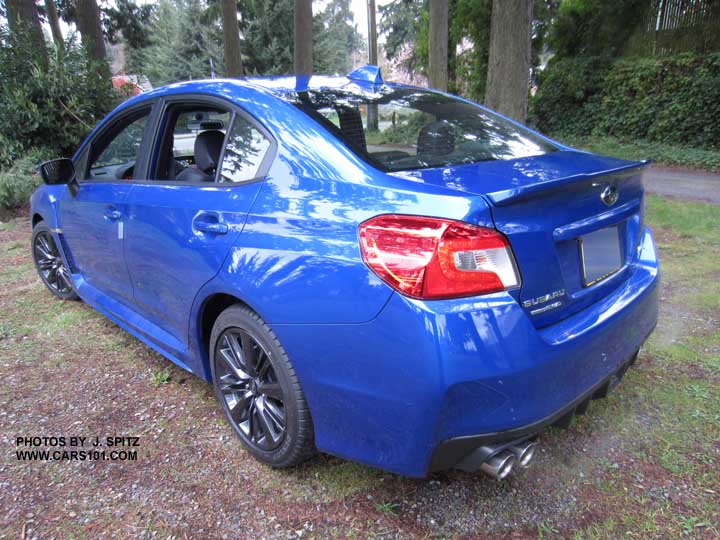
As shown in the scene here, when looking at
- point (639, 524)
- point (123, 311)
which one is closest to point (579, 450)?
point (639, 524)

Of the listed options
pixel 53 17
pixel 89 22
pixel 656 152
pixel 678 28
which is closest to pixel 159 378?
pixel 89 22

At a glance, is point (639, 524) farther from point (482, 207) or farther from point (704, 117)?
point (704, 117)

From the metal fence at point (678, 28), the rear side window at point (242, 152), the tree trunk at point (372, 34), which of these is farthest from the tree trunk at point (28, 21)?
the tree trunk at point (372, 34)

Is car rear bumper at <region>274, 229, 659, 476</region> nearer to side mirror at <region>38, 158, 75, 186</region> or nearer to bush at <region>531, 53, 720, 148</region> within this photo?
side mirror at <region>38, 158, 75, 186</region>

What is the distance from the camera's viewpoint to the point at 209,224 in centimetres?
222

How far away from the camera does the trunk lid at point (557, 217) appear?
1668mm

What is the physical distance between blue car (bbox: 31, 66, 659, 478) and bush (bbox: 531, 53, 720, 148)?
12.0 m

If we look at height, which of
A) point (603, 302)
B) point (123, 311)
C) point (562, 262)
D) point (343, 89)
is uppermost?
point (343, 89)

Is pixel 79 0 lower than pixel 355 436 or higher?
higher

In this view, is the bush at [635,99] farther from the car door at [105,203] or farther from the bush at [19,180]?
the bush at [19,180]

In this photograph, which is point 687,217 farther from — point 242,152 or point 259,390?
point 259,390

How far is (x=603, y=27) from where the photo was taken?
48.7 feet

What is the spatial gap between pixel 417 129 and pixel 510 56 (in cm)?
506

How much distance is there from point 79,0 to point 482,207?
12826 mm
